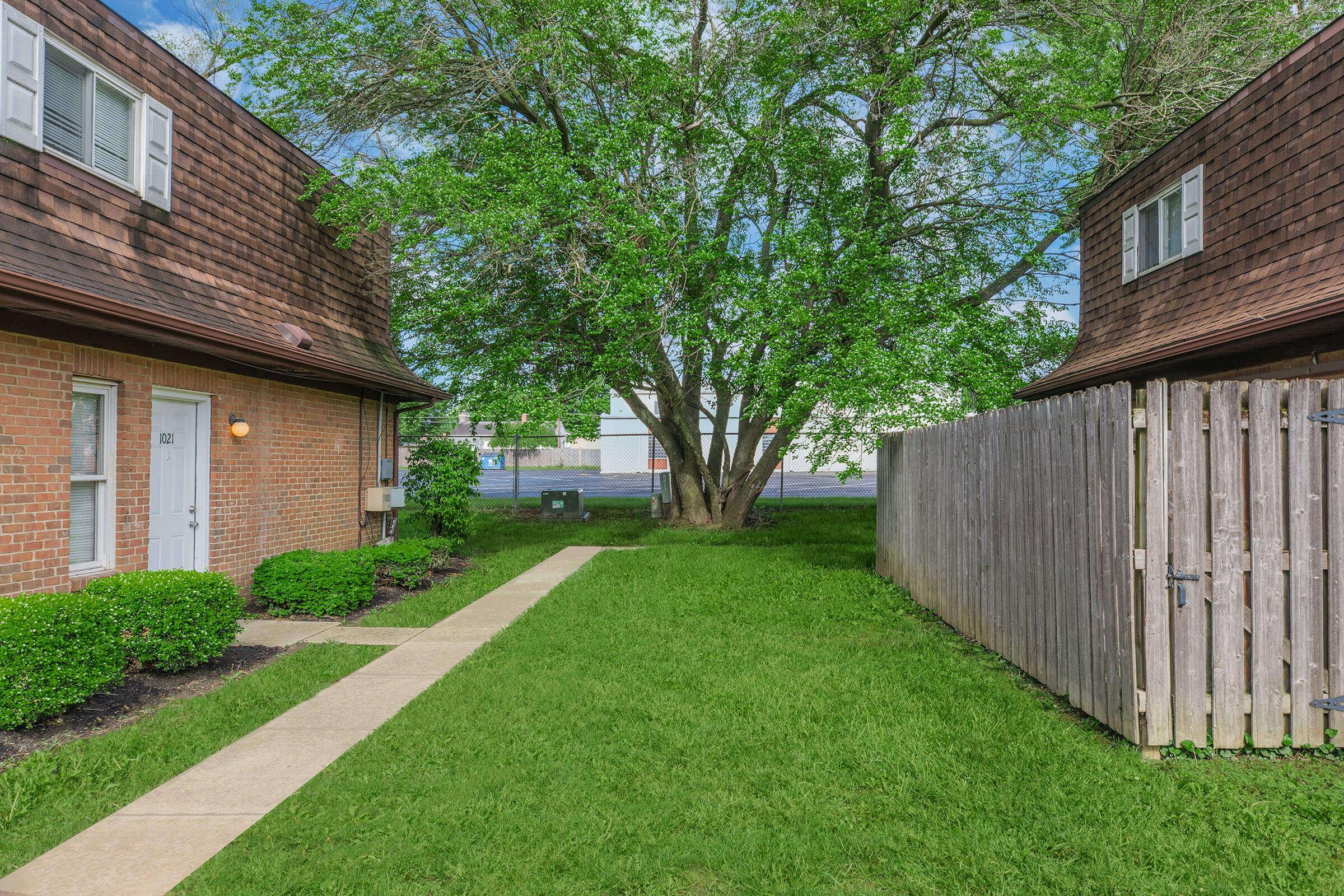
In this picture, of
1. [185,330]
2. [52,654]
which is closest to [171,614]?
[52,654]

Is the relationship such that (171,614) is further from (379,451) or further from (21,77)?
(379,451)

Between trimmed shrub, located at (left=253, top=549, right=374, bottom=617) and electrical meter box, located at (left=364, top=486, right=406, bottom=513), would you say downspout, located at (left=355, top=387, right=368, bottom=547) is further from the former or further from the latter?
trimmed shrub, located at (left=253, top=549, right=374, bottom=617)

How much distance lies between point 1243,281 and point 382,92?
11.6 m

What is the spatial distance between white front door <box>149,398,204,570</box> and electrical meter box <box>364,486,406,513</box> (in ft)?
10.5

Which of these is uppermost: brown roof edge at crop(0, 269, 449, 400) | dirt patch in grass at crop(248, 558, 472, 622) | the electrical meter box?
brown roof edge at crop(0, 269, 449, 400)

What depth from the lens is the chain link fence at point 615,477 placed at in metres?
19.5

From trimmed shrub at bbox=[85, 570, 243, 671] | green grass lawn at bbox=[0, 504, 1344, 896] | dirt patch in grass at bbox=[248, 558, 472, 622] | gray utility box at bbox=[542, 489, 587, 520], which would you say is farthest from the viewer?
gray utility box at bbox=[542, 489, 587, 520]

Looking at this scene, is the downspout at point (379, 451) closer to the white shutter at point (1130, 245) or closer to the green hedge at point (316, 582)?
the green hedge at point (316, 582)

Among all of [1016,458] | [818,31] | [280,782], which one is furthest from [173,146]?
[818,31]

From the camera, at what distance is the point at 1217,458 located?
425cm

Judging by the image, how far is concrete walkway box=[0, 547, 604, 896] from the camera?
10.1 ft

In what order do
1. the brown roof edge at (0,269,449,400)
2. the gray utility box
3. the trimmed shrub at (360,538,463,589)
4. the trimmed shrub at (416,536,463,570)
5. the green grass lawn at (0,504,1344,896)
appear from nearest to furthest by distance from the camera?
the green grass lawn at (0,504,1344,896) → the brown roof edge at (0,269,449,400) → the trimmed shrub at (360,538,463,589) → the trimmed shrub at (416,536,463,570) → the gray utility box

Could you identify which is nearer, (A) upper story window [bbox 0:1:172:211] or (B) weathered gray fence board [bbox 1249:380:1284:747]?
(B) weathered gray fence board [bbox 1249:380:1284:747]

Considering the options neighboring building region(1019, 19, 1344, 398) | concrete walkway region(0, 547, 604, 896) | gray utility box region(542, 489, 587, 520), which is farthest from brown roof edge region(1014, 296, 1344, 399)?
gray utility box region(542, 489, 587, 520)
